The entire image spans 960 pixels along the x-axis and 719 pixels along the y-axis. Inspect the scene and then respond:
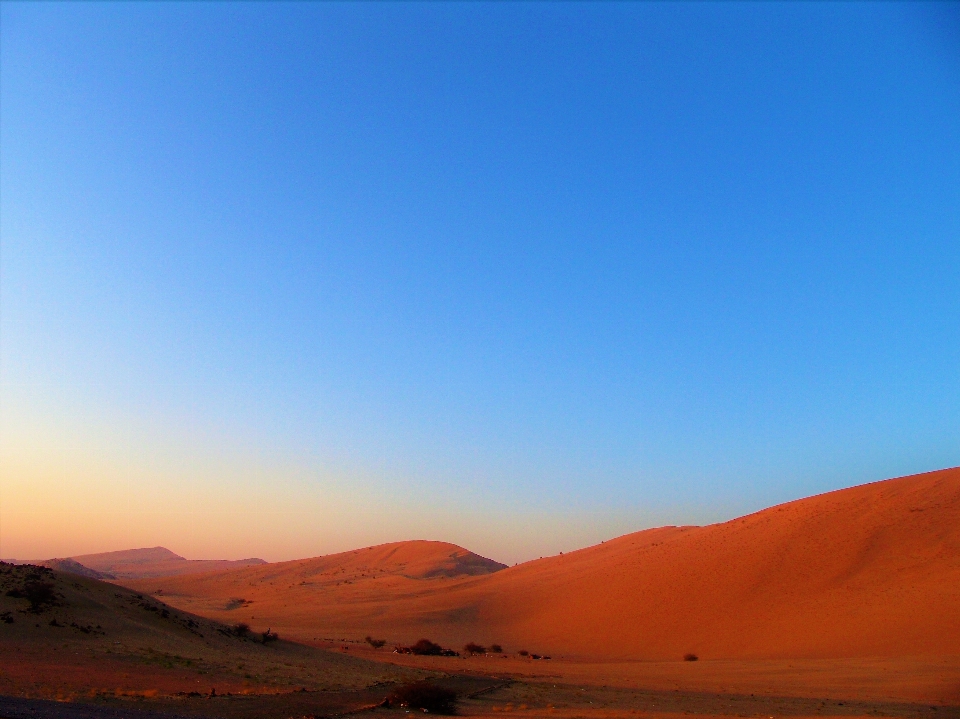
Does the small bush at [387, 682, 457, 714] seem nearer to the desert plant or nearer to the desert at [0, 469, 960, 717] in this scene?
the desert at [0, 469, 960, 717]

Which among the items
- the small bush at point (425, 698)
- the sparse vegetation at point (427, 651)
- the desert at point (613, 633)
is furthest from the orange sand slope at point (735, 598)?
the small bush at point (425, 698)

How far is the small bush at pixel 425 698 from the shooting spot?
16.2 m

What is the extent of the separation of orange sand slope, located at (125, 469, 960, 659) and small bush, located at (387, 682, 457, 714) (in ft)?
61.1

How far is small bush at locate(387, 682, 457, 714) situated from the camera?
1622 cm

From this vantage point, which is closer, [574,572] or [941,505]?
[941,505]

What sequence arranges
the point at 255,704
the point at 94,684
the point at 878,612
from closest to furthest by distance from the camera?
the point at 255,704 → the point at 94,684 → the point at 878,612

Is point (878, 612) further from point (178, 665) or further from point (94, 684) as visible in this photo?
point (94, 684)

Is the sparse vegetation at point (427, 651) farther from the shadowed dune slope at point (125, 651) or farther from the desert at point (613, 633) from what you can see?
the shadowed dune slope at point (125, 651)

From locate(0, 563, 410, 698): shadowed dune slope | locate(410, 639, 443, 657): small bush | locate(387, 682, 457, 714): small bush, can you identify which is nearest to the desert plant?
locate(0, 563, 410, 698): shadowed dune slope

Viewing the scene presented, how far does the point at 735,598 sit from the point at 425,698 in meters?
26.4

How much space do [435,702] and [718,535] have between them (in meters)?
38.9

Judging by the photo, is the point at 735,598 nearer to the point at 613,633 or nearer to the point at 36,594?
the point at 613,633

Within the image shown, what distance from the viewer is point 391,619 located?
46688mm

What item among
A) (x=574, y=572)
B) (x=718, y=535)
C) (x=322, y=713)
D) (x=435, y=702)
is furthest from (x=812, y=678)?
(x=574, y=572)
